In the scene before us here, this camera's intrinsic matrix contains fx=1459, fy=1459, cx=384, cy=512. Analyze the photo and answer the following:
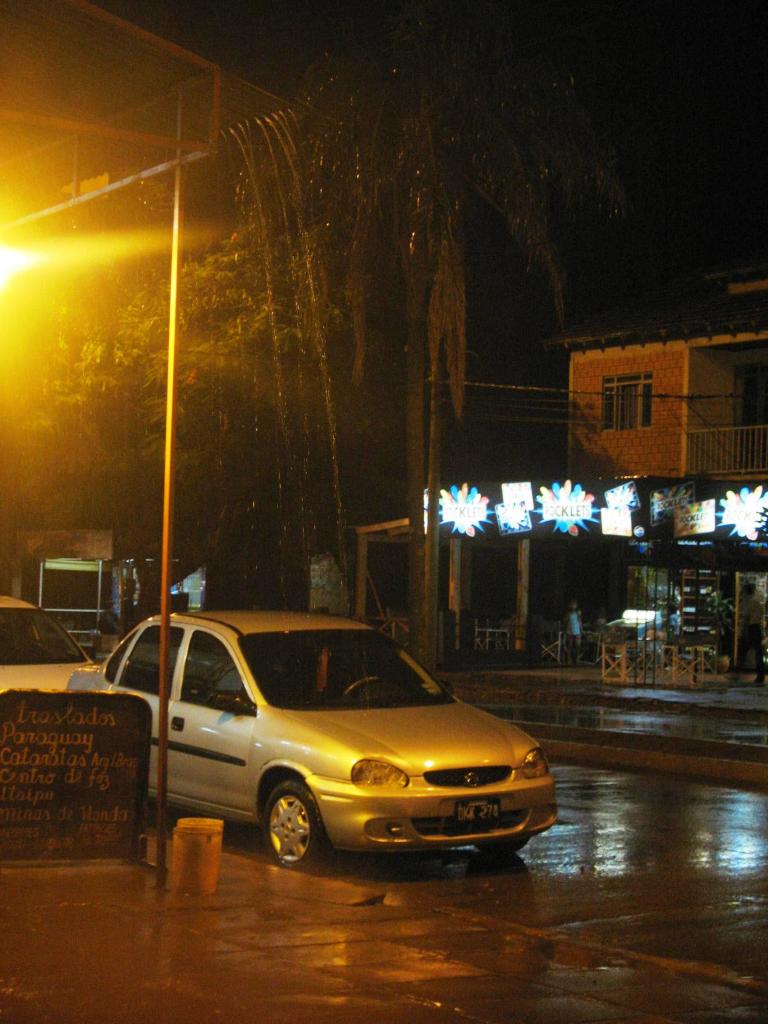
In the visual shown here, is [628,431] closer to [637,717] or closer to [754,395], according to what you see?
[754,395]

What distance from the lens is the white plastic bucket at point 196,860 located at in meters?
8.48

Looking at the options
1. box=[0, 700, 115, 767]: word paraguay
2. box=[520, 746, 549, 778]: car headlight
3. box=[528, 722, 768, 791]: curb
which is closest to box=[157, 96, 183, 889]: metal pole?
box=[0, 700, 115, 767]: word paraguay

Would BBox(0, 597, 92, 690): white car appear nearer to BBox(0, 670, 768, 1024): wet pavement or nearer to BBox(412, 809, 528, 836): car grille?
BBox(0, 670, 768, 1024): wet pavement

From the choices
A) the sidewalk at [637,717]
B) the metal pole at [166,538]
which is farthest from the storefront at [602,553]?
the metal pole at [166,538]

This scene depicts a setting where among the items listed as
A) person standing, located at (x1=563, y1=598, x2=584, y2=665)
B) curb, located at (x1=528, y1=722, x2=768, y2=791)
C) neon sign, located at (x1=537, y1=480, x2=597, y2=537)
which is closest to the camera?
curb, located at (x1=528, y1=722, x2=768, y2=791)

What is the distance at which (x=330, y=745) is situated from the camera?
384 inches

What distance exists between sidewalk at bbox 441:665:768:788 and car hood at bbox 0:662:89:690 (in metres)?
6.96

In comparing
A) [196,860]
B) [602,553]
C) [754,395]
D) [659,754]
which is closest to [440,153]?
[659,754]

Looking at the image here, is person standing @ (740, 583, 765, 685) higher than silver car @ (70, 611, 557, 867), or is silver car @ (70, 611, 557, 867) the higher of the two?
person standing @ (740, 583, 765, 685)

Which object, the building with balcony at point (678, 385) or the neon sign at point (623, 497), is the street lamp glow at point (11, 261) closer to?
the neon sign at point (623, 497)

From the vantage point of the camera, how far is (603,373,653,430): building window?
34.2m

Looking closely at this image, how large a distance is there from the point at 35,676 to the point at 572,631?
22976 millimetres

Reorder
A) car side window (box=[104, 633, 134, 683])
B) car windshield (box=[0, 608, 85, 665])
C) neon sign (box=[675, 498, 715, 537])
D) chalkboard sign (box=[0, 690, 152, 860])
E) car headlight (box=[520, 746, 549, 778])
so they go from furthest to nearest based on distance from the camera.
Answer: neon sign (box=[675, 498, 715, 537]), car windshield (box=[0, 608, 85, 665]), car side window (box=[104, 633, 134, 683]), car headlight (box=[520, 746, 549, 778]), chalkboard sign (box=[0, 690, 152, 860])

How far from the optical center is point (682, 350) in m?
33.2
